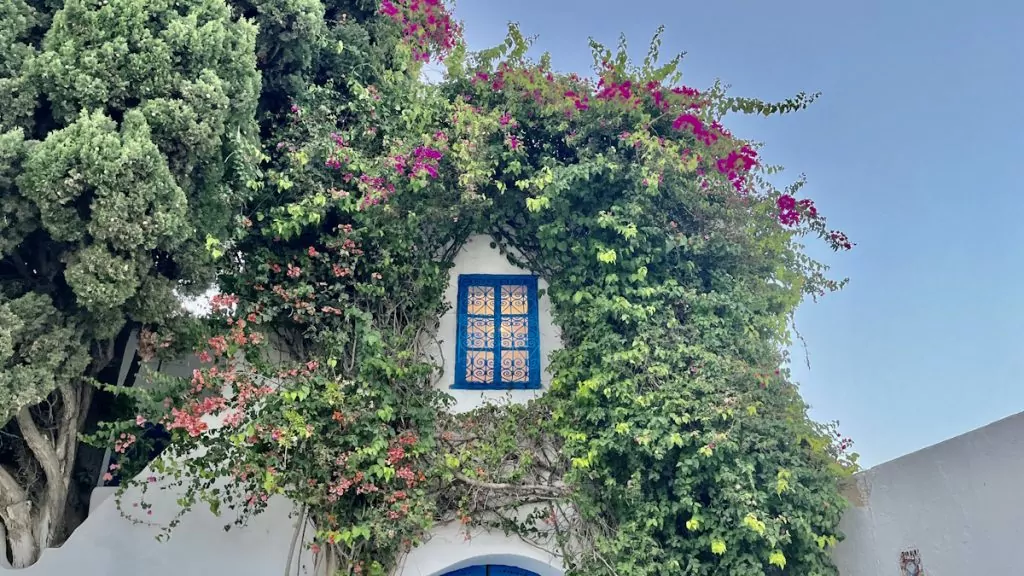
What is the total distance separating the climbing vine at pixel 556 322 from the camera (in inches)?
193

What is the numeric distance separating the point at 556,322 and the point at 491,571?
84.2 inches

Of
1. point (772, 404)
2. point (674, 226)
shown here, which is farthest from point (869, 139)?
point (772, 404)

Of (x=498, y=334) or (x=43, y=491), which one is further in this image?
(x=498, y=334)

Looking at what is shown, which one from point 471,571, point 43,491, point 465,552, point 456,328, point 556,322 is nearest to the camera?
point 43,491

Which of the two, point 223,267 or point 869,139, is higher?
point 869,139

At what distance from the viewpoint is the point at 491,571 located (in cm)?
553

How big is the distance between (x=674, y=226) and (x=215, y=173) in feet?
12.0

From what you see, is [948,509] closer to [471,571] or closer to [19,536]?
[471,571]

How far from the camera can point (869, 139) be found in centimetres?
777

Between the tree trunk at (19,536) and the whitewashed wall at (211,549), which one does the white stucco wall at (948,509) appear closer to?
the whitewashed wall at (211,549)

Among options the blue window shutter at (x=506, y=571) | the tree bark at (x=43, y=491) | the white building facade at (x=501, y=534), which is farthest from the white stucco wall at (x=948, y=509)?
the tree bark at (x=43, y=491)

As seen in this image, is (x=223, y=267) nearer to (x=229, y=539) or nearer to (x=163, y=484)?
(x=163, y=484)

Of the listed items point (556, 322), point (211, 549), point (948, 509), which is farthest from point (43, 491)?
Answer: point (948, 509)

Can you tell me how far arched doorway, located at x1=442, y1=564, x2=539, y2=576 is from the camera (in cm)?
552
